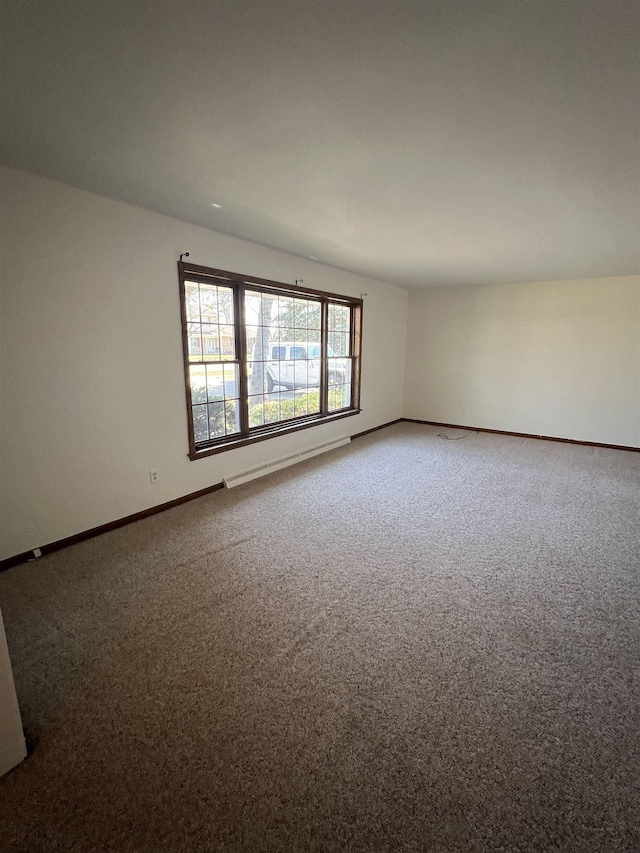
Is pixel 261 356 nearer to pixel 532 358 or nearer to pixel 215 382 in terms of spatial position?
pixel 215 382

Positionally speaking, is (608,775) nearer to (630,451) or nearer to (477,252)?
(477,252)

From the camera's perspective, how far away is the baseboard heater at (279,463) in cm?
379

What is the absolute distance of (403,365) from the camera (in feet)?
22.4

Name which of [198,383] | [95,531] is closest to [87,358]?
[198,383]

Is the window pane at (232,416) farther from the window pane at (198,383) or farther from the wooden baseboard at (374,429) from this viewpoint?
the wooden baseboard at (374,429)

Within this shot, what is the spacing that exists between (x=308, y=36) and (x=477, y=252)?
314cm

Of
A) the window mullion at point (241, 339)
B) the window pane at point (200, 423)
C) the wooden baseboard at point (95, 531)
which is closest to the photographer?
the wooden baseboard at point (95, 531)

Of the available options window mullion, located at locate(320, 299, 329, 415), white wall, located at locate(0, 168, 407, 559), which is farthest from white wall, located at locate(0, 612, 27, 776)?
window mullion, located at locate(320, 299, 329, 415)

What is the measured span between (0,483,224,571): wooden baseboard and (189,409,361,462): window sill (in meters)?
0.36

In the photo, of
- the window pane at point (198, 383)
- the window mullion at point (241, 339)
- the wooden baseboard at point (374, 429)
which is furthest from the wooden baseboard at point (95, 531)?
the wooden baseboard at point (374, 429)

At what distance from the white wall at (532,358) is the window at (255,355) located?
1.90m

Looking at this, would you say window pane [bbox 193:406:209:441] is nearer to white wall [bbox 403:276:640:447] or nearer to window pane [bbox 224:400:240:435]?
window pane [bbox 224:400:240:435]

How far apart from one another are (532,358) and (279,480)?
4349mm

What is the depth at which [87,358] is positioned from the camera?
256 cm
